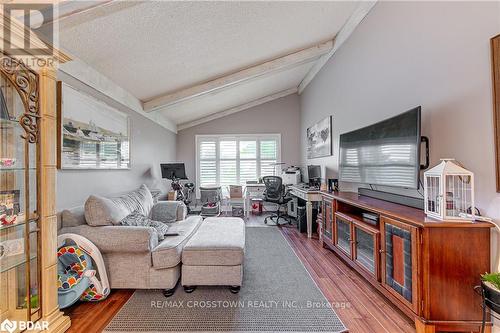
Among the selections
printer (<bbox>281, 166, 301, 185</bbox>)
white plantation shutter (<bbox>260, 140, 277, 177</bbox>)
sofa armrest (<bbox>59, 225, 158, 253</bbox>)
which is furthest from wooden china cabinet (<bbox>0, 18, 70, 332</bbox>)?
white plantation shutter (<bbox>260, 140, 277, 177</bbox>)

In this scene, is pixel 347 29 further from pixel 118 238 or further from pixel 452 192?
pixel 118 238

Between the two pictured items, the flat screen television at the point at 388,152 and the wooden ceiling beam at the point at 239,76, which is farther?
the wooden ceiling beam at the point at 239,76

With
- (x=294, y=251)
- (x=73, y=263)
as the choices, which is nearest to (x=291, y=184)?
(x=294, y=251)

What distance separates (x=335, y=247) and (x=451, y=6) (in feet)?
8.23

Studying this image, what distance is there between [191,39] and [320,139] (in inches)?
117

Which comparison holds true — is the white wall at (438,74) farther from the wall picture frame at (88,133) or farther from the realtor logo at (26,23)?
the wall picture frame at (88,133)

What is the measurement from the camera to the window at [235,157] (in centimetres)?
586

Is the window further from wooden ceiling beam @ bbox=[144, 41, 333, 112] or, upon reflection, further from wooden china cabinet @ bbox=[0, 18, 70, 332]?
wooden china cabinet @ bbox=[0, 18, 70, 332]

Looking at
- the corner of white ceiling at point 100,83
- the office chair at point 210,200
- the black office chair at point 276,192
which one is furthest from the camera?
the office chair at point 210,200

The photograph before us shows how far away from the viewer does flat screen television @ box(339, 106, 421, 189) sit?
1.72 metres

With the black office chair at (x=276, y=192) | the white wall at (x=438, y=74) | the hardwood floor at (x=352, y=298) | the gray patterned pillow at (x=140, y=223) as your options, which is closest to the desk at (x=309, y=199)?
the black office chair at (x=276, y=192)

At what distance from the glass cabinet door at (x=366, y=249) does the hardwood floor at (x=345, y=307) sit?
230 millimetres

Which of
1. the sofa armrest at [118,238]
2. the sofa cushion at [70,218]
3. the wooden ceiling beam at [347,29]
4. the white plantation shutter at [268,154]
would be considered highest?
the wooden ceiling beam at [347,29]

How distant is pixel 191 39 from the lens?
234 centimetres
